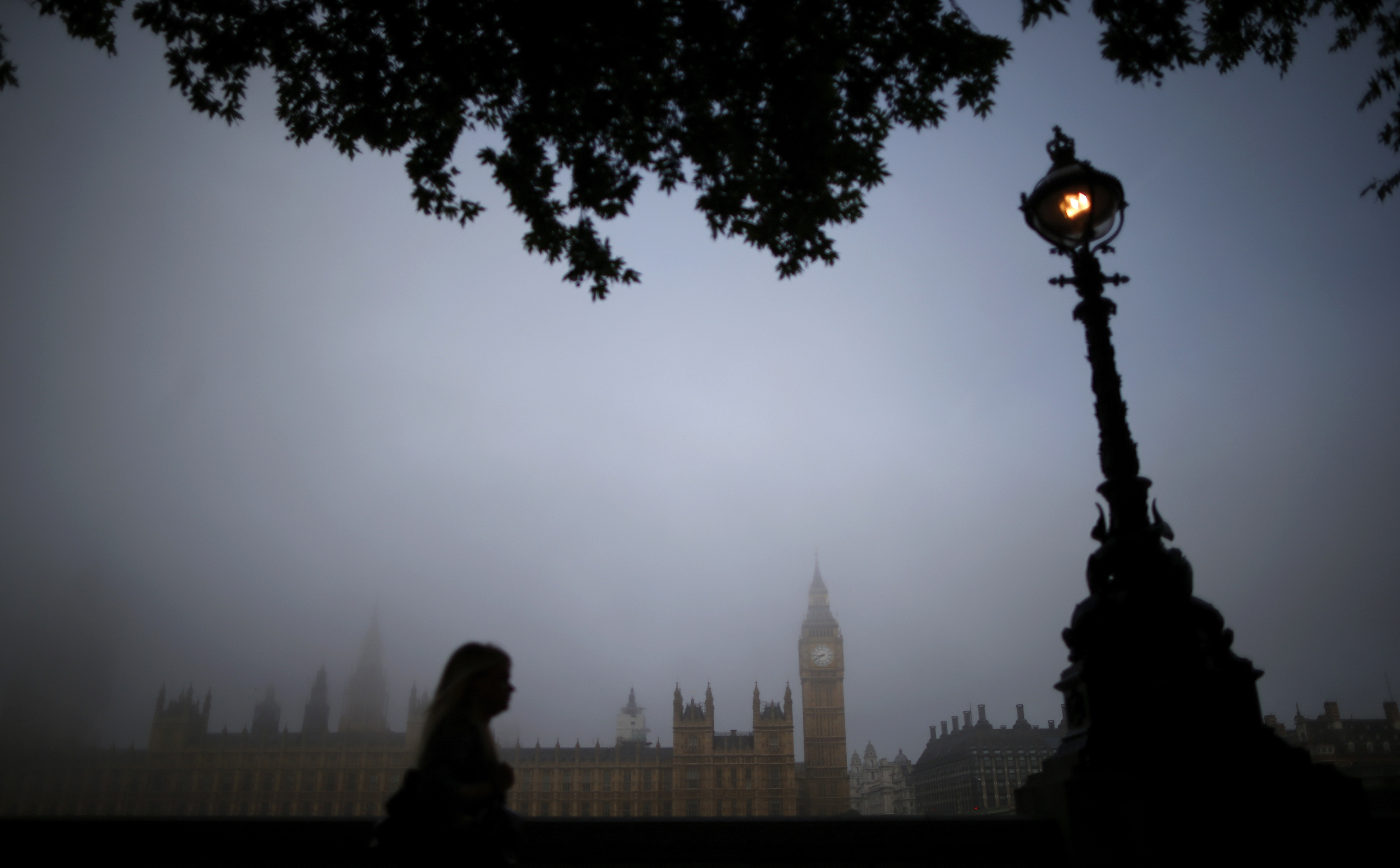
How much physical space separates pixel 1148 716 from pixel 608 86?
159 inches

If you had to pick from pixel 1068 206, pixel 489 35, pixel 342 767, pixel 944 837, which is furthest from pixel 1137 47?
pixel 342 767

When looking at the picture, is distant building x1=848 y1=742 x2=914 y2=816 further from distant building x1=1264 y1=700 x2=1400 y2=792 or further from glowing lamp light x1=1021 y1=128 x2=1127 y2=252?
glowing lamp light x1=1021 y1=128 x2=1127 y2=252

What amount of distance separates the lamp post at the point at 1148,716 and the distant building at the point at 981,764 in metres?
68.5

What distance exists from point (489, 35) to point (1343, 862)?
5178 millimetres

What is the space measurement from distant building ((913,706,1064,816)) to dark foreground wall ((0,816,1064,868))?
68.4 m

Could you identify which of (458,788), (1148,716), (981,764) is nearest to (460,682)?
(458,788)

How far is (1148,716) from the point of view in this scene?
2.87m

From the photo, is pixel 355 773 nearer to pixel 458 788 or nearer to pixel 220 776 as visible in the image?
pixel 220 776

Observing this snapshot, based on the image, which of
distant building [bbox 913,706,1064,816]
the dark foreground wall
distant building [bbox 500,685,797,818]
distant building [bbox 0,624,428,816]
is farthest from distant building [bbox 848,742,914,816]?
the dark foreground wall

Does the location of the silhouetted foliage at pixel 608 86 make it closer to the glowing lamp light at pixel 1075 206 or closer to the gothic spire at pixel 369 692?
the glowing lamp light at pixel 1075 206

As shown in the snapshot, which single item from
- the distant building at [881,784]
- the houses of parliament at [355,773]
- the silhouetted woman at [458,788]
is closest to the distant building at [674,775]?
the houses of parliament at [355,773]

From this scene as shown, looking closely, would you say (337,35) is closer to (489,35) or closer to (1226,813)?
(489,35)

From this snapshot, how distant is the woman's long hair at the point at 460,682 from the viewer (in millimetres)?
2174

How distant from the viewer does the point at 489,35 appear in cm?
400
